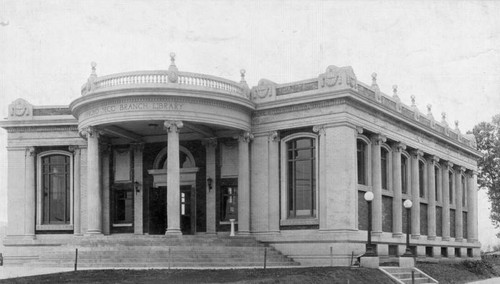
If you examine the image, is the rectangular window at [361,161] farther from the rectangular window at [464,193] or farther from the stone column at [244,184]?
the rectangular window at [464,193]

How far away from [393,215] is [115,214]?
15.2 metres

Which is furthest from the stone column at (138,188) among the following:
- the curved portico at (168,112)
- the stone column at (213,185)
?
the stone column at (213,185)

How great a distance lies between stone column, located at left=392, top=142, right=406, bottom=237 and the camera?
3878cm

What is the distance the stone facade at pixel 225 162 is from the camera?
108 ft

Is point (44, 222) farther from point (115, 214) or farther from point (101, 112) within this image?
point (101, 112)

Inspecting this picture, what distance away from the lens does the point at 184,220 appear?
38062 millimetres

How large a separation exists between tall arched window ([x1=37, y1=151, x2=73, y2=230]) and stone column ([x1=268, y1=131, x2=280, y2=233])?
1162 centimetres

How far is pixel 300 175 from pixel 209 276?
11482 mm

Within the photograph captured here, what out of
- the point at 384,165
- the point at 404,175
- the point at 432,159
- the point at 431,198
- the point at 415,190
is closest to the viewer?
the point at 384,165

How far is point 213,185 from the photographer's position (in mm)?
37094

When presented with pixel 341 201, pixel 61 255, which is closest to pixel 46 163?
pixel 61 255

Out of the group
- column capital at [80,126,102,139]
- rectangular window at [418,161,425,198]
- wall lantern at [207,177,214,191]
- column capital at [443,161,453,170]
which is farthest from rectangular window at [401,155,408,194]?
column capital at [80,126,102,139]

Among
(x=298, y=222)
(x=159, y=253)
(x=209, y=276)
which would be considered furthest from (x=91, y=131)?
(x=209, y=276)

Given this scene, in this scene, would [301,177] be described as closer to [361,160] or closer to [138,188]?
[361,160]
